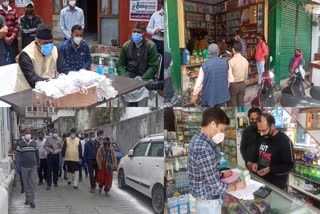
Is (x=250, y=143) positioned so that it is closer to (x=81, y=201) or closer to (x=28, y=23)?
(x=81, y=201)

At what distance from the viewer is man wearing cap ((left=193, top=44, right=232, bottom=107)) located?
2.31 metres

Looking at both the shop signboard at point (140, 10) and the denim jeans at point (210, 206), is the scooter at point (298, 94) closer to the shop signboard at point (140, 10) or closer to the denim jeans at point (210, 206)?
the denim jeans at point (210, 206)

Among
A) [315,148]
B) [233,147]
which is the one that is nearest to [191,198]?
[233,147]

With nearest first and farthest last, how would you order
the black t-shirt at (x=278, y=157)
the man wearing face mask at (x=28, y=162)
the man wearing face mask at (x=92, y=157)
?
the man wearing face mask at (x=28, y=162) → the man wearing face mask at (x=92, y=157) → the black t-shirt at (x=278, y=157)

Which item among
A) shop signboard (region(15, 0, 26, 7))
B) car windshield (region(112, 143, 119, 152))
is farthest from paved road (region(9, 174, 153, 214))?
shop signboard (region(15, 0, 26, 7))

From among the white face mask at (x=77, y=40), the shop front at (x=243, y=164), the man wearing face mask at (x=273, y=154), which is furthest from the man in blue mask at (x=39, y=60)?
the man wearing face mask at (x=273, y=154)

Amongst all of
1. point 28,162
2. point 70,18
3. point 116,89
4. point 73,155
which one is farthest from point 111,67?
point 28,162

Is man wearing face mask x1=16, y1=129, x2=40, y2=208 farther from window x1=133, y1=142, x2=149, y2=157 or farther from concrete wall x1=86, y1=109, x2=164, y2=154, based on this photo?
window x1=133, y1=142, x2=149, y2=157

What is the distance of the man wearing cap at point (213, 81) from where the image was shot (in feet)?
7.57

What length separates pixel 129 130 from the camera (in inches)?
87.9

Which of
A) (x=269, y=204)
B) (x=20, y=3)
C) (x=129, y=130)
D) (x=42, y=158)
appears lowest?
(x=269, y=204)

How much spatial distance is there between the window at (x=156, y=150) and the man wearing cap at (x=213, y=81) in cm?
33

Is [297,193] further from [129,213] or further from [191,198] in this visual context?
[129,213]

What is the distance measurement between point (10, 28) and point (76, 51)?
0.61m
